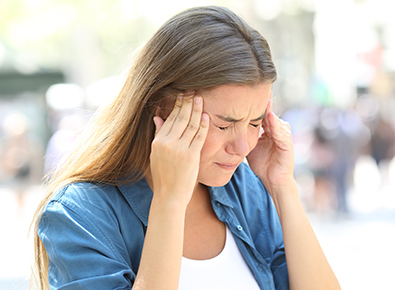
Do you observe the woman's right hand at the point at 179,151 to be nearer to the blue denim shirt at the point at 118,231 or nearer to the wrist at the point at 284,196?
the blue denim shirt at the point at 118,231

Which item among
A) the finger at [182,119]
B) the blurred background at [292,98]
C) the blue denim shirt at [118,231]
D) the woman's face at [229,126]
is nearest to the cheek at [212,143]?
the woman's face at [229,126]

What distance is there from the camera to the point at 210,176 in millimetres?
1967

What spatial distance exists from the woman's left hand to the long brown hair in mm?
286

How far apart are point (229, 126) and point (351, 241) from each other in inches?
260

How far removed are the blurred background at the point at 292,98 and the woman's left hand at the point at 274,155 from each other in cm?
29

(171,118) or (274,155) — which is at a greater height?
(171,118)

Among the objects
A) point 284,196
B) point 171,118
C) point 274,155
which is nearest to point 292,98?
point 274,155

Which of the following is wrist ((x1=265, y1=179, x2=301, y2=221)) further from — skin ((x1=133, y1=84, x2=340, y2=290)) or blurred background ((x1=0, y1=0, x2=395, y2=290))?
blurred background ((x1=0, y1=0, x2=395, y2=290))

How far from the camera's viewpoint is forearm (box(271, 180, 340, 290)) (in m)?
2.02

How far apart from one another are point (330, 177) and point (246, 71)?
8464 mm

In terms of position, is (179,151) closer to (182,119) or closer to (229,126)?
→ (182,119)

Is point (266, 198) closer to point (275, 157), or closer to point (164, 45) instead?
point (275, 157)

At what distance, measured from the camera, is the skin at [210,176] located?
5.46 feet

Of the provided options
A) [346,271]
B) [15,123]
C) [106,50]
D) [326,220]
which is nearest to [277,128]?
[346,271]
